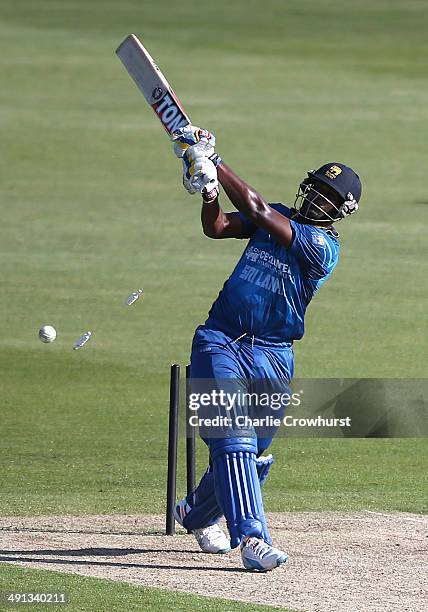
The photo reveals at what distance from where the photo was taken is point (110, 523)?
8352 mm

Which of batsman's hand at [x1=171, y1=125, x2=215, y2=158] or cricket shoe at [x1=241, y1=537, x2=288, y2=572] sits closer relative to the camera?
cricket shoe at [x1=241, y1=537, x2=288, y2=572]

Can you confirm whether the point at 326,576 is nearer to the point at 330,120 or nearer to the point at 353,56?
the point at 330,120

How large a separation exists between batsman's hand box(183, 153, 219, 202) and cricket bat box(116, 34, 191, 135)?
0.51m

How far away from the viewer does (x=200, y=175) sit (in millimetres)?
6961

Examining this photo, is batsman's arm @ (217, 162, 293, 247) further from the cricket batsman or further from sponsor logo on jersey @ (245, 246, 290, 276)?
sponsor logo on jersey @ (245, 246, 290, 276)

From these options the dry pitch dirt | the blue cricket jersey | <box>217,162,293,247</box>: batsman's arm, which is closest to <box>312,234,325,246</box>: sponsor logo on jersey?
the blue cricket jersey

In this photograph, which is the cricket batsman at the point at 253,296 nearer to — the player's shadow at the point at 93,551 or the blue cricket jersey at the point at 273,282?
the blue cricket jersey at the point at 273,282

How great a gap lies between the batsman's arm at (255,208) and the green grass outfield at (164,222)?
2.39m

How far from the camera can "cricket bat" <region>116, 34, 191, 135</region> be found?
24.8 ft

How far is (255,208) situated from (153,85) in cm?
108
